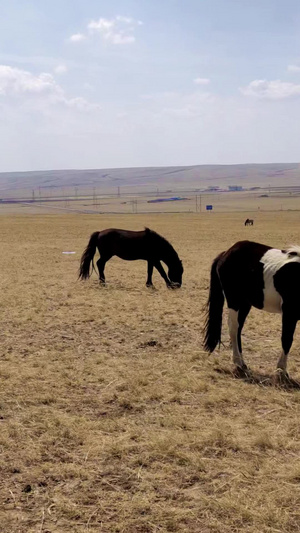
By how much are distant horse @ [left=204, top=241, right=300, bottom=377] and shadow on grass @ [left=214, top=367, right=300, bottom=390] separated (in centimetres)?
7

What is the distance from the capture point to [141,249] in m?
15.6

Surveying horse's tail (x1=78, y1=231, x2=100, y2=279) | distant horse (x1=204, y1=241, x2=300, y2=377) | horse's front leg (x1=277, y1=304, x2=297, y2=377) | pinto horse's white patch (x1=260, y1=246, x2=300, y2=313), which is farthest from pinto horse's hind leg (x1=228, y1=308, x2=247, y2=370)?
horse's tail (x1=78, y1=231, x2=100, y2=279)

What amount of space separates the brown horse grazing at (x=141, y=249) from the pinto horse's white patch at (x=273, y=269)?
7877 millimetres

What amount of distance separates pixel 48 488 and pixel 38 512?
333 millimetres

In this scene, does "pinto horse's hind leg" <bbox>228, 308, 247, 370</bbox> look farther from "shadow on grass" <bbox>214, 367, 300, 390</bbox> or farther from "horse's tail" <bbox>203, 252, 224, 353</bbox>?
"horse's tail" <bbox>203, 252, 224, 353</bbox>

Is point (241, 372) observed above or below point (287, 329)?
below

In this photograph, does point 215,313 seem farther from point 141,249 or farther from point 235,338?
point 141,249

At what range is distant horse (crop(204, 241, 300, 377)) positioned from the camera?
724 centimetres

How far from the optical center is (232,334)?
7973 millimetres

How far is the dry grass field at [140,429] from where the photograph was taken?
13.5 feet

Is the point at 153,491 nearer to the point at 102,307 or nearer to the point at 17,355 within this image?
the point at 17,355

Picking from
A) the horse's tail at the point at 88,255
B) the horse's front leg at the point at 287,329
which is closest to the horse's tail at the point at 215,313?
the horse's front leg at the point at 287,329

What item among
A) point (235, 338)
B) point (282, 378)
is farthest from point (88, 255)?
point (282, 378)

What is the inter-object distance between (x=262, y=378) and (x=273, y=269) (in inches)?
64.2
